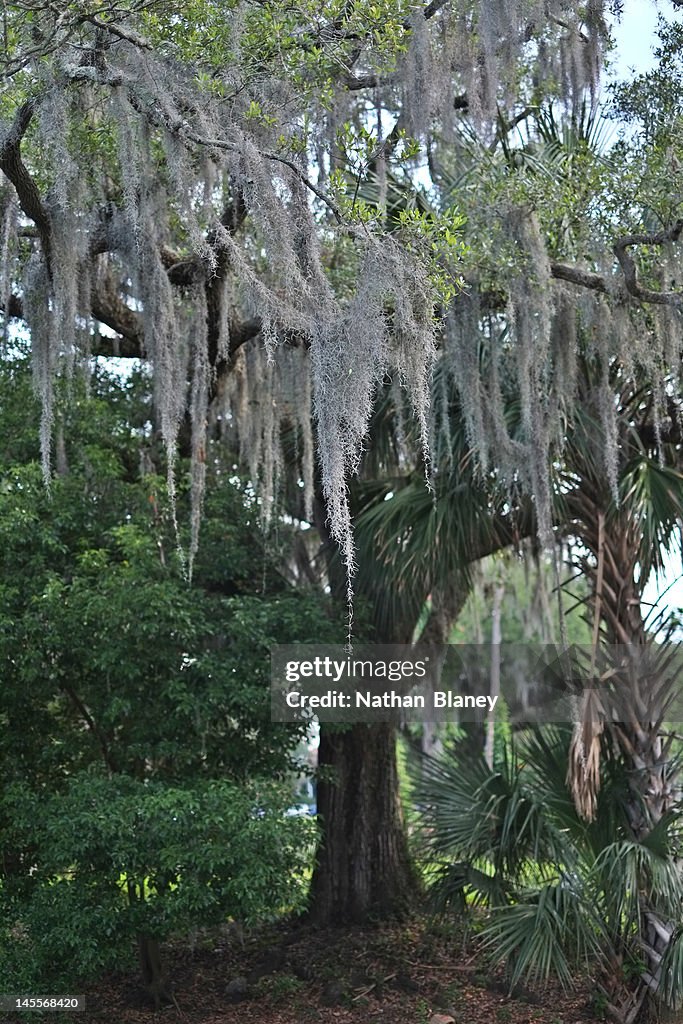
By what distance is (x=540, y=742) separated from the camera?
6590 millimetres

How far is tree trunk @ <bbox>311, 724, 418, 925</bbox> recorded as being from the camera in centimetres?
802

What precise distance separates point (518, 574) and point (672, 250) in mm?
11462

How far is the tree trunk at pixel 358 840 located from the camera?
8016 mm

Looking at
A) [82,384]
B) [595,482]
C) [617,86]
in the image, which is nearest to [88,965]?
[82,384]

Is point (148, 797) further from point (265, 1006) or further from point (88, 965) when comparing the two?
point (265, 1006)

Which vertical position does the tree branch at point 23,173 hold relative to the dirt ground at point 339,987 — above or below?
above

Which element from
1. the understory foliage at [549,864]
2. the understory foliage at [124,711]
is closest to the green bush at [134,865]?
the understory foliage at [124,711]

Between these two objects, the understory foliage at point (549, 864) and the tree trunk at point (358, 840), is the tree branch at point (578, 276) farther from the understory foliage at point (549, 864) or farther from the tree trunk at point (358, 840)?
the tree trunk at point (358, 840)

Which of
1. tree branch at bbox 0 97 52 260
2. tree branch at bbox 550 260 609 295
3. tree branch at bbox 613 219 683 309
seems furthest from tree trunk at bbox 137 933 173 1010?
tree branch at bbox 613 219 683 309

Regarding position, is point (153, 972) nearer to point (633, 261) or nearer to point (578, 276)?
point (578, 276)

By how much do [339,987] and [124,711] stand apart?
2.45 metres

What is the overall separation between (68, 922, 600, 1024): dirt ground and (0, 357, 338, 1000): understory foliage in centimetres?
39

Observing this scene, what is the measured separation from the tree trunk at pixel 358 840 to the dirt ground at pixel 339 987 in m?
0.20

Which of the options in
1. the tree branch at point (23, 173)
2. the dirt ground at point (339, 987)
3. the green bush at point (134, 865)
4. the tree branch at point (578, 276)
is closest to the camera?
the tree branch at point (23, 173)
